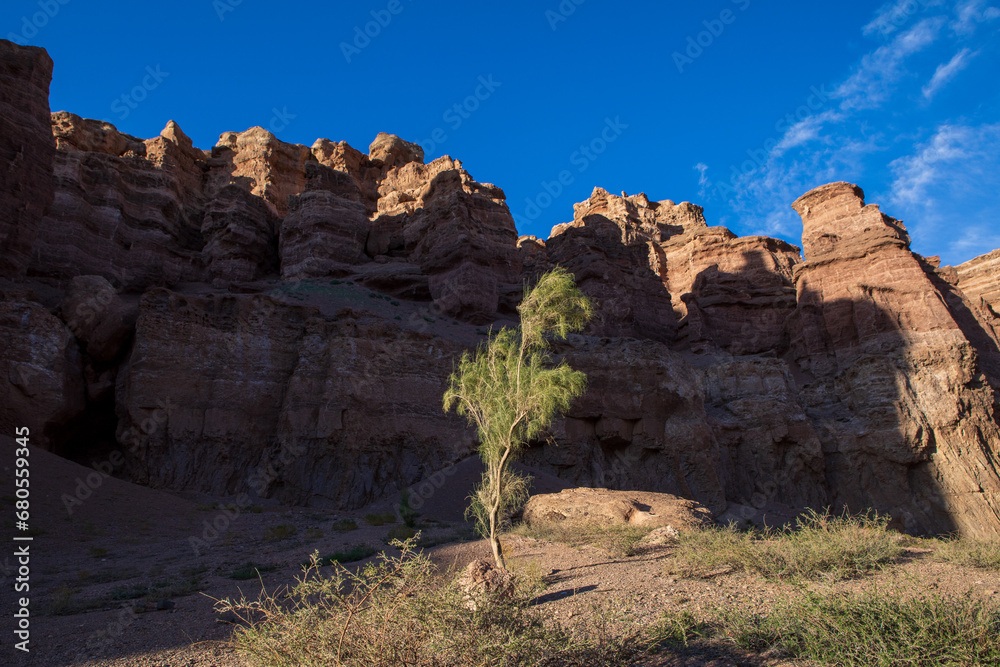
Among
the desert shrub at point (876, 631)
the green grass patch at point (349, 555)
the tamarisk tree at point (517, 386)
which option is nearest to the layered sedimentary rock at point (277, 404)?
the green grass patch at point (349, 555)

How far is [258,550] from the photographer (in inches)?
508

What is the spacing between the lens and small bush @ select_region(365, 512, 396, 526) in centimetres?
1703

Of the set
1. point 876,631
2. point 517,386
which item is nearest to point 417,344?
point 517,386

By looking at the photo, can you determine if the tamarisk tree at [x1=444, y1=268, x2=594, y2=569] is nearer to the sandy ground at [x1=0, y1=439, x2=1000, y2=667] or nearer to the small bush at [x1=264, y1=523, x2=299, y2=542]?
the sandy ground at [x1=0, y1=439, x2=1000, y2=667]

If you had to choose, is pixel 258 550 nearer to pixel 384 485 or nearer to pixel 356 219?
pixel 384 485

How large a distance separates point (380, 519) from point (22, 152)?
2437 centimetres

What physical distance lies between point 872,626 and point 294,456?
2008cm

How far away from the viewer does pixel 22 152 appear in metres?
24.7

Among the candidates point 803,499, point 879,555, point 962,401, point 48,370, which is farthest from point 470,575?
point 962,401

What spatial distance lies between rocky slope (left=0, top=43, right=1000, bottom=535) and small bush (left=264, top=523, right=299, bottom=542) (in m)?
5.27

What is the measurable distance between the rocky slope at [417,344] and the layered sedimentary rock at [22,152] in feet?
0.34

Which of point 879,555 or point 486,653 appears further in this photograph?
point 879,555

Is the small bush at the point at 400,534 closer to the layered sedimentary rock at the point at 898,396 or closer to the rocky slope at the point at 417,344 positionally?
the rocky slope at the point at 417,344

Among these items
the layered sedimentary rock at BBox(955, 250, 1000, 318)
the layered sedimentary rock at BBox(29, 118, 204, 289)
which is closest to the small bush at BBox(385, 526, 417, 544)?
the layered sedimentary rock at BBox(29, 118, 204, 289)
